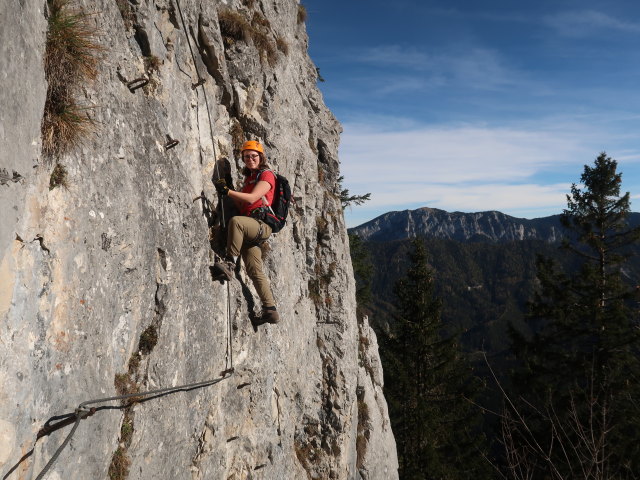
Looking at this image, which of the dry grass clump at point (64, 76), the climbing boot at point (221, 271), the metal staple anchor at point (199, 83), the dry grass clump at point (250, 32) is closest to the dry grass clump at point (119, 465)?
the climbing boot at point (221, 271)

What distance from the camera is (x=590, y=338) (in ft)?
68.7

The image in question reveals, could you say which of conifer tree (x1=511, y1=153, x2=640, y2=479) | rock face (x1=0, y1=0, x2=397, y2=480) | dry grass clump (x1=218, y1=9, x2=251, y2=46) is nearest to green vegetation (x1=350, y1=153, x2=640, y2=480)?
conifer tree (x1=511, y1=153, x2=640, y2=479)

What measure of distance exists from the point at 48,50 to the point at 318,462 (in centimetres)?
996

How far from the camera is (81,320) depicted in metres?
4.34

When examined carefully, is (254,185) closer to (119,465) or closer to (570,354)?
(119,465)

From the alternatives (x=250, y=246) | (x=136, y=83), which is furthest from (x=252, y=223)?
(x=136, y=83)

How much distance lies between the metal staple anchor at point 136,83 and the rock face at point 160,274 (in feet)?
0.22

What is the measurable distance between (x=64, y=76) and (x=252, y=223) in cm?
366

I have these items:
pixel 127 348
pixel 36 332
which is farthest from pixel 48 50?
pixel 127 348

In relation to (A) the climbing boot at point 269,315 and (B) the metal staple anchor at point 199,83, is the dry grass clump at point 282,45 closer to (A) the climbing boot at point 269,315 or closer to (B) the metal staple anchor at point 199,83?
(B) the metal staple anchor at point 199,83

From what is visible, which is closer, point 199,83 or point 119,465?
point 119,465

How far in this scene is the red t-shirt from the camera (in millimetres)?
7453

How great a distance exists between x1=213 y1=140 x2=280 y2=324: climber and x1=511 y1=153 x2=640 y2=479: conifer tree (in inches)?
644

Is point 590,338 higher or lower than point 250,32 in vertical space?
lower
